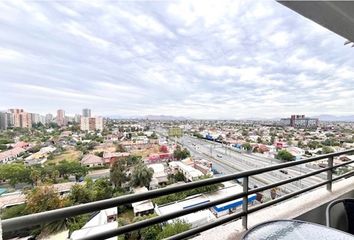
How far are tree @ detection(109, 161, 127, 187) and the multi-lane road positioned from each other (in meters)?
1.20

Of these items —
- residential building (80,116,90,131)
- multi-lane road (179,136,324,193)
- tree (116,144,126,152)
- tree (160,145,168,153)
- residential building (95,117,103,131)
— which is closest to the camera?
multi-lane road (179,136,324,193)

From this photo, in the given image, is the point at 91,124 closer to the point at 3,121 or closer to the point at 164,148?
the point at 164,148

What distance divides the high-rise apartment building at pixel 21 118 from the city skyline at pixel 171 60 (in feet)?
0.29

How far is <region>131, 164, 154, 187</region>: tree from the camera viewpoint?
2.45 meters

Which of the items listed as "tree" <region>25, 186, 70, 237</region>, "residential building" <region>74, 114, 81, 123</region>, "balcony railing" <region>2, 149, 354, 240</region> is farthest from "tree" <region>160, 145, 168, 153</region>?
"balcony railing" <region>2, 149, 354, 240</region>

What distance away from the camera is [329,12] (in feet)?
7.63

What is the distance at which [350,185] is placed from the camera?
317 cm

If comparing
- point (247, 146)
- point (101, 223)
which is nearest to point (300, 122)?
point (247, 146)

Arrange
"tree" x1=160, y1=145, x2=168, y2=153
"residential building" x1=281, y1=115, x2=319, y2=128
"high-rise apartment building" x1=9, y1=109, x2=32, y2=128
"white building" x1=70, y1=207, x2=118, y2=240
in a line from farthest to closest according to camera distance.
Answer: "residential building" x1=281, y1=115, x2=319, y2=128 < "tree" x1=160, y1=145, x2=168, y2=153 < "high-rise apartment building" x1=9, y1=109, x2=32, y2=128 < "white building" x1=70, y1=207, x2=118, y2=240

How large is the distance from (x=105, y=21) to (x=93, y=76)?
136 centimetres

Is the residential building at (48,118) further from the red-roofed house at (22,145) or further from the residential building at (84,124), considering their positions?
the red-roofed house at (22,145)

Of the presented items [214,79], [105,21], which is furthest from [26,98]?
[214,79]

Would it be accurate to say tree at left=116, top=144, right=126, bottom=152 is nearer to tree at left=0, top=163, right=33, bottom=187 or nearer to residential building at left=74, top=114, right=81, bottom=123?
residential building at left=74, top=114, right=81, bottom=123

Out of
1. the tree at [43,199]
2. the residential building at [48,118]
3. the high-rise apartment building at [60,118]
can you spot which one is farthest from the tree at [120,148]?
the tree at [43,199]
